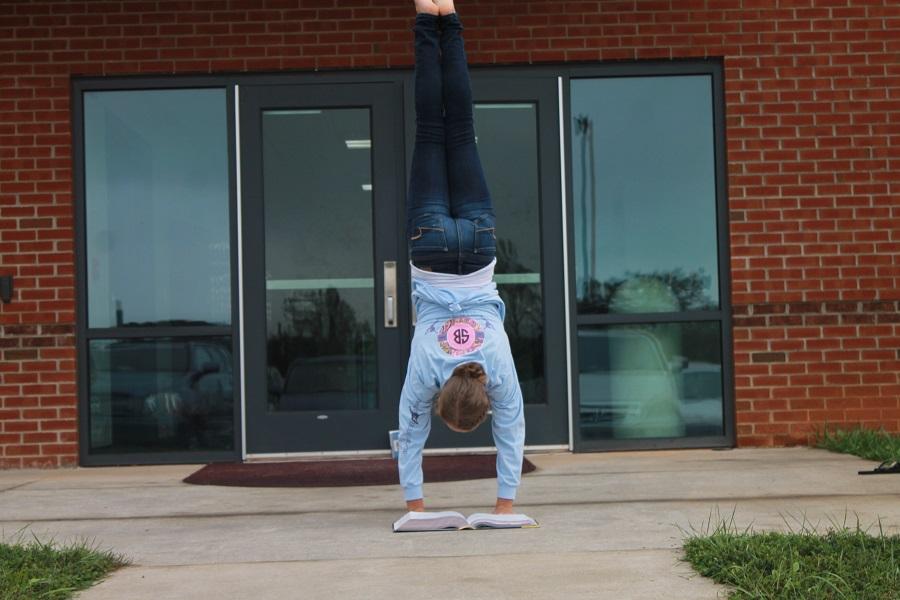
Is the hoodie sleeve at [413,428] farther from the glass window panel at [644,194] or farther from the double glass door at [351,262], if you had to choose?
the glass window panel at [644,194]

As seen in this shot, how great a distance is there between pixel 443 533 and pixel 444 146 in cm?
180

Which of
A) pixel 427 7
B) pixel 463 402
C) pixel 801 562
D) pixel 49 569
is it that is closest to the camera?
pixel 801 562

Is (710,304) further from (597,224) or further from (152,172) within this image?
(152,172)

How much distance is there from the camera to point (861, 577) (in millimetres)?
3410

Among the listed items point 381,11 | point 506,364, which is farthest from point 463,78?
point 381,11

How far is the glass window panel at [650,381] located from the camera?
7.27m

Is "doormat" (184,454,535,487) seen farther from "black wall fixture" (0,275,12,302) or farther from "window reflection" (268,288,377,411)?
"black wall fixture" (0,275,12,302)

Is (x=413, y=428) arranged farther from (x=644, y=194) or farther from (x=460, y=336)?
(x=644, y=194)

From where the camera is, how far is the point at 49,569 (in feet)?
12.3

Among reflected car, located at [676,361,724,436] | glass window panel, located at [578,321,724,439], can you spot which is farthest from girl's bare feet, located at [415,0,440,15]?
reflected car, located at [676,361,724,436]

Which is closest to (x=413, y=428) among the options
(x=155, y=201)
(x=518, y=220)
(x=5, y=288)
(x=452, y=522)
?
(x=452, y=522)

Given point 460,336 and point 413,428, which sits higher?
point 460,336

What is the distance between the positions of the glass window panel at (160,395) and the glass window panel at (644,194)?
2424 millimetres

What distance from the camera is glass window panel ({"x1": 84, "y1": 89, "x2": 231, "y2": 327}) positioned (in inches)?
284
